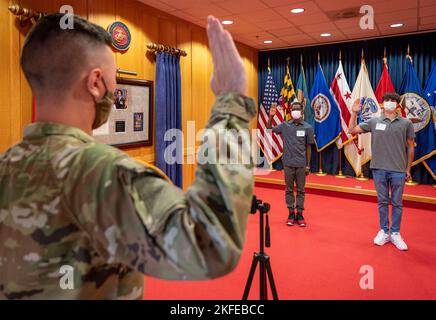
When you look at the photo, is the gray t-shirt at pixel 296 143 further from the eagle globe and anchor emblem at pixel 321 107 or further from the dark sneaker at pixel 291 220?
the eagle globe and anchor emblem at pixel 321 107

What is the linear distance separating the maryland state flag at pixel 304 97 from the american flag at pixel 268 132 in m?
0.47

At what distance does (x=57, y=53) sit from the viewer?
0.70m

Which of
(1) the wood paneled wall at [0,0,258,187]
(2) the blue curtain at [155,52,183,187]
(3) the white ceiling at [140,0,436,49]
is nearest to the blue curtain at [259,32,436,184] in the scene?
(3) the white ceiling at [140,0,436,49]

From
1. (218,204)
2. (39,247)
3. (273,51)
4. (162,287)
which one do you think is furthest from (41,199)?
(273,51)

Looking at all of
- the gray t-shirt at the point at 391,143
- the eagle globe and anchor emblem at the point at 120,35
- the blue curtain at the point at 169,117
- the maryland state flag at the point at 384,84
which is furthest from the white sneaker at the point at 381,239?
the eagle globe and anchor emblem at the point at 120,35

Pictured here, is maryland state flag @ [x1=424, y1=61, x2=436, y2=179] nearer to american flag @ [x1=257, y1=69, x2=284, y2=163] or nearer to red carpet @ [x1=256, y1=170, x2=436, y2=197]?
red carpet @ [x1=256, y1=170, x2=436, y2=197]

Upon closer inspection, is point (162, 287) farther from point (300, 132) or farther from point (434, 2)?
point (434, 2)

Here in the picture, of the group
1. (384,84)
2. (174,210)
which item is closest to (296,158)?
(384,84)

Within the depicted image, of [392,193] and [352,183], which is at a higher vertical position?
[392,193]

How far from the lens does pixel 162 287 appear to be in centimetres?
268

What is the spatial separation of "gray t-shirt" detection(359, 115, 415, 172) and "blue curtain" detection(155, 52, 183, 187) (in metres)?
2.68

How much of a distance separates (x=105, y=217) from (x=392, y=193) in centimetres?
376

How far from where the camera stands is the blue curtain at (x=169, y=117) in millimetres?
4824

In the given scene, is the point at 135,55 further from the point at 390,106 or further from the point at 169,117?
the point at 390,106
